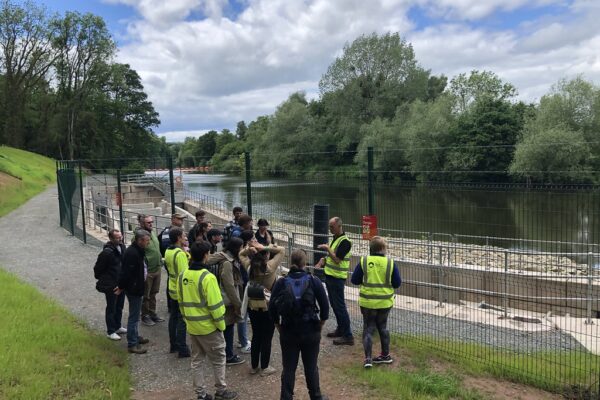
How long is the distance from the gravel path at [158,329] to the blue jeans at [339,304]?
0.92ft

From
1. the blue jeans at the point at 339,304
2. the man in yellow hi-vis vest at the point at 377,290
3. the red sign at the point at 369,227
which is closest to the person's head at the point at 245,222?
the blue jeans at the point at 339,304

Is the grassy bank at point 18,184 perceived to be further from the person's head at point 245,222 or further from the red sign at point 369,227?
the person's head at point 245,222

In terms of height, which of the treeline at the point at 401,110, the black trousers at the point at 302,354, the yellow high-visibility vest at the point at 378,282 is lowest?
the black trousers at the point at 302,354

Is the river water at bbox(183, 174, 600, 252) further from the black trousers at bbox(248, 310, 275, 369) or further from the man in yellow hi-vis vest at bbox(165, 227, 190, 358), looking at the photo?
the man in yellow hi-vis vest at bbox(165, 227, 190, 358)

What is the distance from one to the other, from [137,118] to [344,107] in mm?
30543

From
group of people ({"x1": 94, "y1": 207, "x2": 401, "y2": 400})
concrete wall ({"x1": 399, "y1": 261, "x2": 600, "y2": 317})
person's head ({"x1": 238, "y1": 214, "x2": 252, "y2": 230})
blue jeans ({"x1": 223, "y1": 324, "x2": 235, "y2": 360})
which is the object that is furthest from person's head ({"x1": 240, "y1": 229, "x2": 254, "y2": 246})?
concrete wall ({"x1": 399, "y1": 261, "x2": 600, "y2": 317})

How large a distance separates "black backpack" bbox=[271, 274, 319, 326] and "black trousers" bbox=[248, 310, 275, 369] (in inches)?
37.5

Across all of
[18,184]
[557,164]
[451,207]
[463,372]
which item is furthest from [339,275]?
[18,184]

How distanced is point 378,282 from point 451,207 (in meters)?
4.28

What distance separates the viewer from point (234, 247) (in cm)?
505

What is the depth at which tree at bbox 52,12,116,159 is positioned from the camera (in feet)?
174

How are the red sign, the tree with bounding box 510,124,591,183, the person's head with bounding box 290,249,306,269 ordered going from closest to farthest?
the person's head with bounding box 290,249,306,269
the tree with bounding box 510,124,591,183
the red sign

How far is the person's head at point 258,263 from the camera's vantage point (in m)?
5.06

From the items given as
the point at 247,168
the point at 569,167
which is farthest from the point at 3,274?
the point at 569,167
